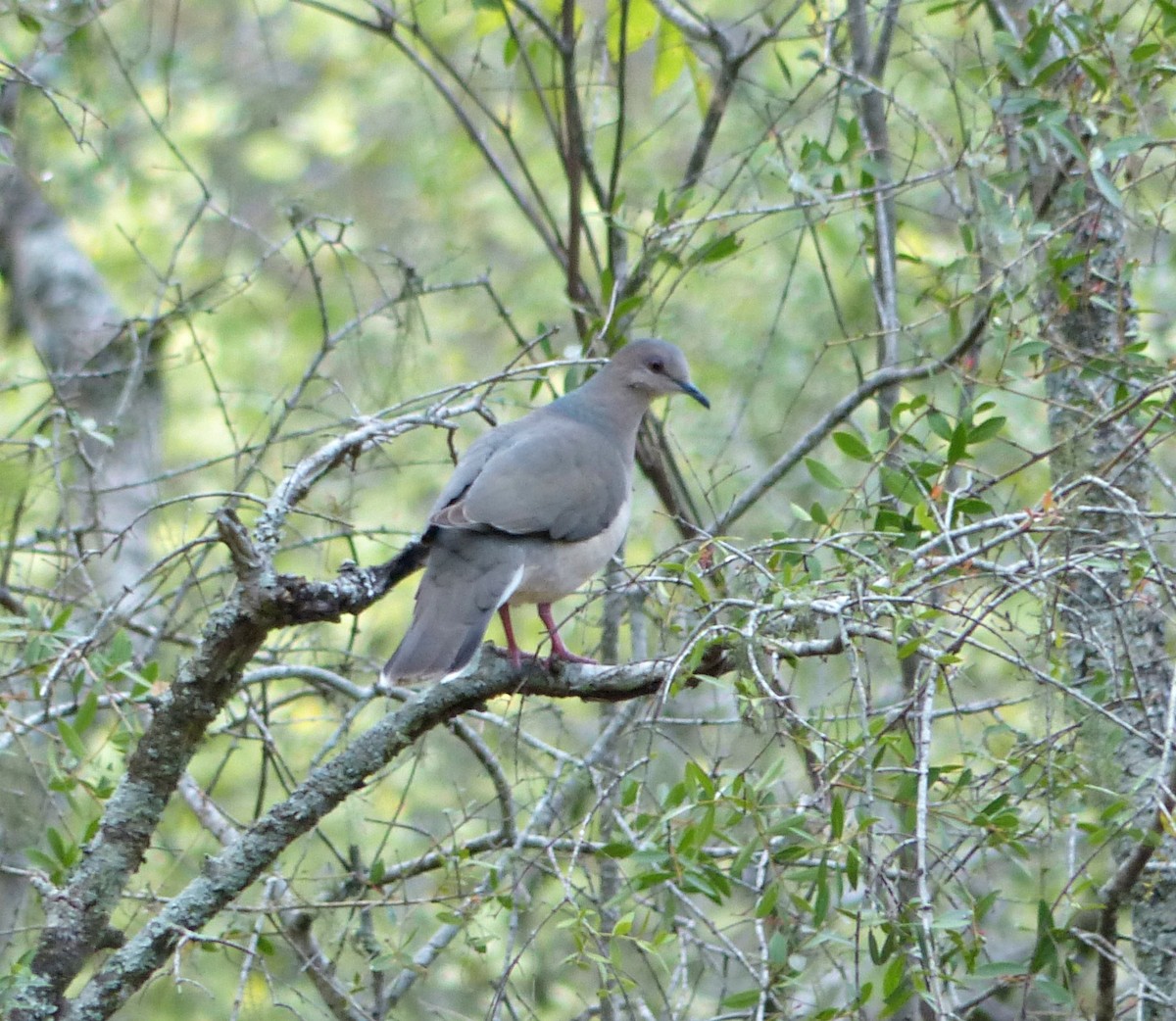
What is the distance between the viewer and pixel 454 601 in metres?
3.80

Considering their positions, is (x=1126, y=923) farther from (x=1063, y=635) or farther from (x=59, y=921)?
(x=59, y=921)

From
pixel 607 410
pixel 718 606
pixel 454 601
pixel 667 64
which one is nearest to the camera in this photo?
pixel 718 606

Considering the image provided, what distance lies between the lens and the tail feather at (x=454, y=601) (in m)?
3.62

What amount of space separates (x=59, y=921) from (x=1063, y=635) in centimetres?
216

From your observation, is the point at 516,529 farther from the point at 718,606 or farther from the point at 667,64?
the point at 667,64

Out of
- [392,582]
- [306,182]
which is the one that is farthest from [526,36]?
[306,182]

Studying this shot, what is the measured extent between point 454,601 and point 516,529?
13.4 inches

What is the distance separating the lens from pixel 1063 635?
8.65 ft

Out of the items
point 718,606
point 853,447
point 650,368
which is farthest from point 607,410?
point 718,606

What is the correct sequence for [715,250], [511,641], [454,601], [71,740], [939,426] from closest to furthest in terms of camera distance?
[939,426] → [71,740] → [454,601] → [511,641] → [715,250]

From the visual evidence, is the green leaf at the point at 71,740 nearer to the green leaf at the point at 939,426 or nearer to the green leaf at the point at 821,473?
Result: the green leaf at the point at 821,473

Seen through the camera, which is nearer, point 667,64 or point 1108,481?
point 1108,481

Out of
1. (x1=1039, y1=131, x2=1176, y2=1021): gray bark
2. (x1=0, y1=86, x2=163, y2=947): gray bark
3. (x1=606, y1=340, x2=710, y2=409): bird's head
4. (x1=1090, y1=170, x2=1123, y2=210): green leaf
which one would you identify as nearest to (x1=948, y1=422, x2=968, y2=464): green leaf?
(x1=1039, y1=131, x2=1176, y2=1021): gray bark

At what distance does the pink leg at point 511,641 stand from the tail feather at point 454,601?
0.10m
